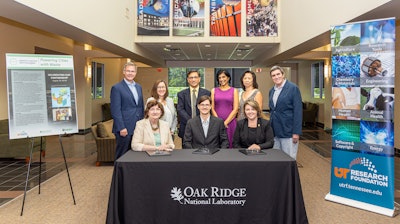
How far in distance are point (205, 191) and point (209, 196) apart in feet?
0.19

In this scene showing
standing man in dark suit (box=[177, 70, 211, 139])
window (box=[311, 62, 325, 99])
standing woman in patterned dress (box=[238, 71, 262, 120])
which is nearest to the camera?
standing woman in patterned dress (box=[238, 71, 262, 120])

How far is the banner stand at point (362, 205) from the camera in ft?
11.5

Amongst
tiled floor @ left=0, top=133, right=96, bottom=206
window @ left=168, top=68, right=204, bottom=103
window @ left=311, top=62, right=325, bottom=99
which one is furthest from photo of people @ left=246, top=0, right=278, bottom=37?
window @ left=168, top=68, right=204, bottom=103

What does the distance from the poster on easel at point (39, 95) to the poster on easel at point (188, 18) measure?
545cm

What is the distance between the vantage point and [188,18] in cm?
902

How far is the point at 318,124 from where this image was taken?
12641 mm

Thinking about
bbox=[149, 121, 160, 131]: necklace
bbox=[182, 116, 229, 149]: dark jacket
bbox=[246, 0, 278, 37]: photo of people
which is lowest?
bbox=[182, 116, 229, 149]: dark jacket

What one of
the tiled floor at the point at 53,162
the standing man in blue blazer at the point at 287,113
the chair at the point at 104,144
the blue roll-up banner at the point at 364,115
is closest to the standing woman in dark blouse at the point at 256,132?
the standing man in blue blazer at the point at 287,113

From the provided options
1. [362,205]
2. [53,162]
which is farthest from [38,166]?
[362,205]

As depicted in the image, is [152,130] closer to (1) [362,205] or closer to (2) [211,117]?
(2) [211,117]

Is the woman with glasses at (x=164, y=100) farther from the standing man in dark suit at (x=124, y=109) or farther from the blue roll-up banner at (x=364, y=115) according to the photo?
the blue roll-up banner at (x=364, y=115)

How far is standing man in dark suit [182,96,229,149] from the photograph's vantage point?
354cm

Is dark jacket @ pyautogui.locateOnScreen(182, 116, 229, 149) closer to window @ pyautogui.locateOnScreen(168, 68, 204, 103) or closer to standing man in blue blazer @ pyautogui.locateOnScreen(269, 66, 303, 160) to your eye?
standing man in blue blazer @ pyautogui.locateOnScreen(269, 66, 303, 160)

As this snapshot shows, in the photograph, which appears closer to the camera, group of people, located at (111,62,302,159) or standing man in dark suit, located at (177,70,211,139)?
group of people, located at (111,62,302,159)
